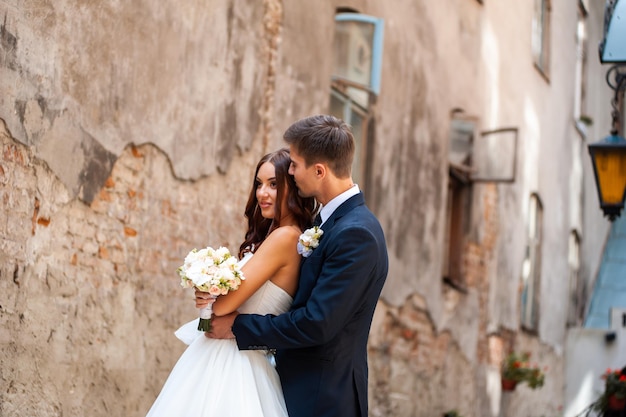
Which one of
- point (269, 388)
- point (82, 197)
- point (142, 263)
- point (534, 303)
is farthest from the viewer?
point (534, 303)

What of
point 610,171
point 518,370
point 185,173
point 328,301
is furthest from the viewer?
point 518,370

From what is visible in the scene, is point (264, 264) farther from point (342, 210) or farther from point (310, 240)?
point (342, 210)

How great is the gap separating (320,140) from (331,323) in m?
0.68

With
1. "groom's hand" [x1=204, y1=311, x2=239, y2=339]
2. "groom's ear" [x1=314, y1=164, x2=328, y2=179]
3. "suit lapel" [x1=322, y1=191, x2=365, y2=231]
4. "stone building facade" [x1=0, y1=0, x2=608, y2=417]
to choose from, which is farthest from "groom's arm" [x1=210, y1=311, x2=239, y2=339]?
"stone building facade" [x1=0, y1=0, x2=608, y2=417]

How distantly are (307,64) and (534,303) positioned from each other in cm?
929

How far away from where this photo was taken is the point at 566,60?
19.4m

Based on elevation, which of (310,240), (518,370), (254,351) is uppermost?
(310,240)

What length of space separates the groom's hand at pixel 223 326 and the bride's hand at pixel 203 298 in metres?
0.09

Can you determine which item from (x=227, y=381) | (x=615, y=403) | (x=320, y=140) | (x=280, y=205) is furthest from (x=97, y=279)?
(x=615, y=403)

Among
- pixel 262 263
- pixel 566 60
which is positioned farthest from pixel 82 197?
pixel 566 60

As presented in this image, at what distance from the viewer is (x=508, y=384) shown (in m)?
14.6

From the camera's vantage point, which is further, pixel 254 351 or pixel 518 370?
pixel 518 370

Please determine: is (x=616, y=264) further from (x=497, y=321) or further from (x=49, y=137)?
(x=49, y=137)

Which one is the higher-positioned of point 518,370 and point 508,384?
point 518,370
